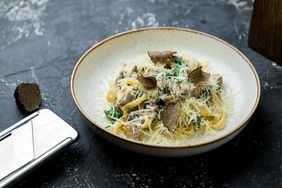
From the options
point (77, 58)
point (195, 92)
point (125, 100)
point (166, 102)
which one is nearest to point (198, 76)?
point (195, 92)

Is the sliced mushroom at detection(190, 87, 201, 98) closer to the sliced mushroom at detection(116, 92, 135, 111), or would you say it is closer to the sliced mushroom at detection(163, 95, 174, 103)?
the sliced mushroom at detection(163, 95, 174, 103)

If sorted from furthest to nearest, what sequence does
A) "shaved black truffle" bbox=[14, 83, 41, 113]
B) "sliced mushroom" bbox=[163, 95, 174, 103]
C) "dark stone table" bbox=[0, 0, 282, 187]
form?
1. "shaved black truffle" bbox=[14, 83, 41, 113]
2. "sliced mushroom" bbox=[163, 95, 174, 103]
3. "dark stone table" bbox=[0, 0, 282, 187]

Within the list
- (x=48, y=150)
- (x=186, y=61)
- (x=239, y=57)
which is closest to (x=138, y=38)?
(x=186, y=61)

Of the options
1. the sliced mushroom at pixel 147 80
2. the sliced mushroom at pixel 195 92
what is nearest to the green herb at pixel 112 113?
the sliced mushroom at pixel 147 80

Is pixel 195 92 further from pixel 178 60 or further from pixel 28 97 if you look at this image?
pixel 28 97

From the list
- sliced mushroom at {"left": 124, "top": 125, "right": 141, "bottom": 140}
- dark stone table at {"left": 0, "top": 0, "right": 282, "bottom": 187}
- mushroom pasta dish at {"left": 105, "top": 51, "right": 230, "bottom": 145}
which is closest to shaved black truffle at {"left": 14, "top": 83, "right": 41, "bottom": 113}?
dark stone table at {"left": 0, "top": 0, "right": 282, "bottom": 187}

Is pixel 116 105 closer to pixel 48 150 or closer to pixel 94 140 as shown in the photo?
pixel 94 140
